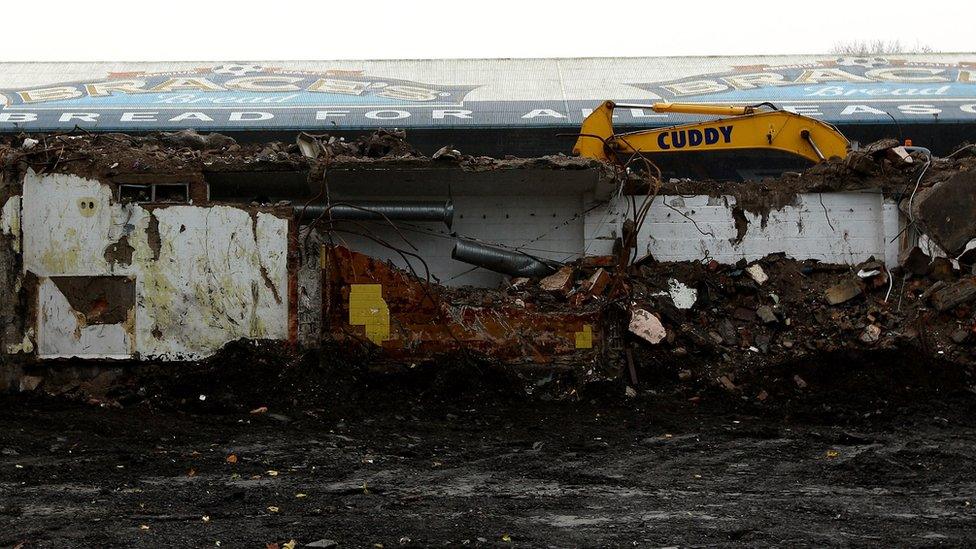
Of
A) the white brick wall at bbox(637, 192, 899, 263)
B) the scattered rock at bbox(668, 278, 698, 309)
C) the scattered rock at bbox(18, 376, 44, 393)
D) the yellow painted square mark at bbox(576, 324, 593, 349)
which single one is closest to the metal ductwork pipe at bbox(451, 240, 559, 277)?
the yellow painted square mark at bbox(576, 324, 593, 349)

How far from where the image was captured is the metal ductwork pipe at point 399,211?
38.5ft

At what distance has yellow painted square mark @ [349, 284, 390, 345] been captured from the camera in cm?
1102

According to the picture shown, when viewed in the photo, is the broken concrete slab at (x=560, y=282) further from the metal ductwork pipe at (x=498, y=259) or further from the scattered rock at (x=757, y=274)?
the scattered rock at (x=757, y=274)

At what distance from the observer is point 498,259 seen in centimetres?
1207

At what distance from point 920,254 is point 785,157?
693 centimetres

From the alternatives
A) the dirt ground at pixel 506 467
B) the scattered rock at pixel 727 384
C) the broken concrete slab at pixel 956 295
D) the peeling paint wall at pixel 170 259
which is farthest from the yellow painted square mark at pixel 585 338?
the broken concrete slab at pixel 956 295

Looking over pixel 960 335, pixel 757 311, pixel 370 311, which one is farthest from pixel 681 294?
pixel 370 311

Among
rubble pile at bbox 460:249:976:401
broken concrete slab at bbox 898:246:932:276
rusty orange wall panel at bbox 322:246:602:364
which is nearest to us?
rubble pile at bbox 460:249:976:401

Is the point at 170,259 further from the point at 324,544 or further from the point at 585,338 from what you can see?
the point at 324,544

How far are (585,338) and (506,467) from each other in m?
3.63

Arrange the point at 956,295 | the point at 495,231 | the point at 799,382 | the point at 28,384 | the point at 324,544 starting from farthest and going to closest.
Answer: the point at 495,231, the point at 956,295, the point at 799,382, the point at 28,384, the point at 324,544

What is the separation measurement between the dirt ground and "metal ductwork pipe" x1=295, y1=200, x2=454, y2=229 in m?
2.24

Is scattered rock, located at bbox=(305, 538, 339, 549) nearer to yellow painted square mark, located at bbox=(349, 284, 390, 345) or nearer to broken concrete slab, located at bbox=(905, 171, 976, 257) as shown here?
yellow painted square mark, located at bbox=(349, 284, 390, 345)

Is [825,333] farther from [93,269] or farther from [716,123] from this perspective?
[93,269]
